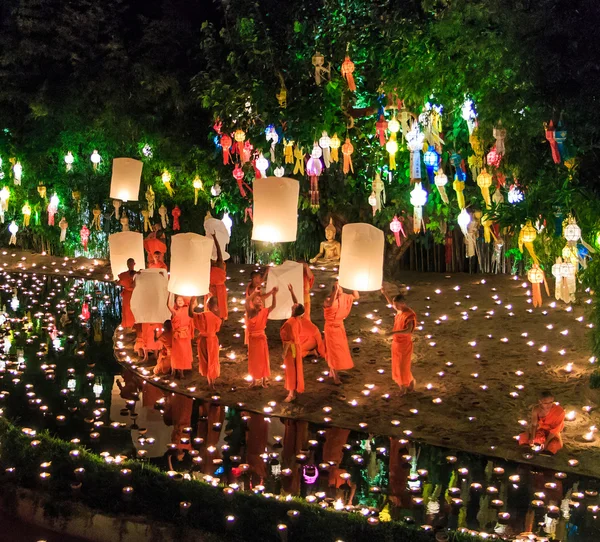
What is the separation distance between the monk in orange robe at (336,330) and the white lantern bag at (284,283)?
0.56 m

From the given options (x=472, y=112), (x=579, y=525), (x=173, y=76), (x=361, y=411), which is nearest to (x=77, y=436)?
(x=361, y=411)

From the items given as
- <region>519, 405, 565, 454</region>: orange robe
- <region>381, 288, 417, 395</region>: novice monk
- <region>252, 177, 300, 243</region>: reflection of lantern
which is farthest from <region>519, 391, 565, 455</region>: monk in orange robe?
<region>252, 177, 300, 243</region>: reflection of lantern

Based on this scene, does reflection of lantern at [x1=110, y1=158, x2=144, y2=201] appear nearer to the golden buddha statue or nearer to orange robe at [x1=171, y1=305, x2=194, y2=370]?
orange robe at [x1=171, y1=305, x2=194, y2=370]

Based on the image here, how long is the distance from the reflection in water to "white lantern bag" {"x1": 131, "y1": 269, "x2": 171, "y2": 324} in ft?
2.83

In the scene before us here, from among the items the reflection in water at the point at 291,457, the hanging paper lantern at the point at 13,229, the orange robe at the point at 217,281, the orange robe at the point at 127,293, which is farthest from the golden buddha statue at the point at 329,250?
the hanging paper lantern at the point at 13,229

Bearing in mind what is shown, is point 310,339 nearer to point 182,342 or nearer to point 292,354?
point 292,354

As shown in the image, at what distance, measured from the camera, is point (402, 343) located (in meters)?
7.95

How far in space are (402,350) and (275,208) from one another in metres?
2.02

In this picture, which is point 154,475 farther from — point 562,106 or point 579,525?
point 562,106

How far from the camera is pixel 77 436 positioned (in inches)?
276

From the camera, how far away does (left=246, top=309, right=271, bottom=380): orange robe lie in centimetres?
816

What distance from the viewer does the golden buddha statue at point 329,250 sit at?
43.5 feet

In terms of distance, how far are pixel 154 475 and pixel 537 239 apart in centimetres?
435

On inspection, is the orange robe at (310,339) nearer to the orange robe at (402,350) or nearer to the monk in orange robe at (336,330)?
the monk in orange robe at (336,330)
